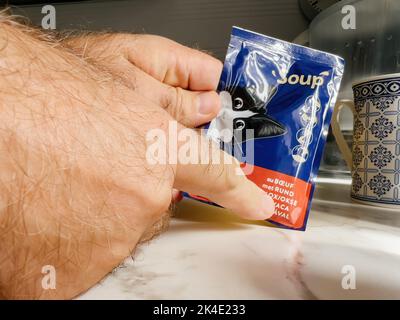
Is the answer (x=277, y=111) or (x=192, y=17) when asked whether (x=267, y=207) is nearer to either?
(x=277, y=111)

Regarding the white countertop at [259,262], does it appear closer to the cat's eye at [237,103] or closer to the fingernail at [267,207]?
the fingernail at [267,207]

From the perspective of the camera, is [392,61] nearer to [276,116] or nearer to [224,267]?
[276,116]

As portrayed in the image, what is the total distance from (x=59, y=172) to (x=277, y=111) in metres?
0.25

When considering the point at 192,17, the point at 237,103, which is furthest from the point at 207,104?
the point at 192,17

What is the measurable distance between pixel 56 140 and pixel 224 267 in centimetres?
14

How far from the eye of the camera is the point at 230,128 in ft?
1.18

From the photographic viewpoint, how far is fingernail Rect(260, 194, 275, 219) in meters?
0.32

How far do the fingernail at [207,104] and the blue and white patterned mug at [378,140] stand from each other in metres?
0.21

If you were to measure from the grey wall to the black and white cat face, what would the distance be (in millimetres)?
548

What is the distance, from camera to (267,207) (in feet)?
1.05

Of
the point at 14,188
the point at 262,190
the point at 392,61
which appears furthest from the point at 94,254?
the point at 392,61

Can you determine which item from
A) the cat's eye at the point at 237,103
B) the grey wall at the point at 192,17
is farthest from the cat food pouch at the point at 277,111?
the grey wall at the point at 192,17

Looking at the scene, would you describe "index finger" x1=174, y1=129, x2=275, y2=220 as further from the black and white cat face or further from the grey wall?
the grey wall

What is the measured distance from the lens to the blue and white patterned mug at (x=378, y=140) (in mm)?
393
